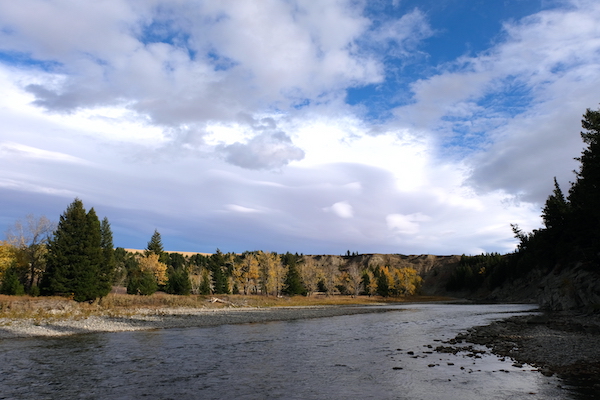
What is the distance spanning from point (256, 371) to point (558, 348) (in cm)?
1821

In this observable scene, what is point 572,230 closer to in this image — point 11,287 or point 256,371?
point 256,371

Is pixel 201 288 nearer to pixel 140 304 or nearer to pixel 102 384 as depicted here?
pixel 140 304

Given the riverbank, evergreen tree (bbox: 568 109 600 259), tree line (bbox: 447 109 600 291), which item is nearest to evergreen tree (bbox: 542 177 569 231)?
tree line (bbox: 447 109 600 291)

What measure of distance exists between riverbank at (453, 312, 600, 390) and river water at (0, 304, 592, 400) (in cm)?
123

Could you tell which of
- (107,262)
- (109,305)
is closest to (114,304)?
(109,305)

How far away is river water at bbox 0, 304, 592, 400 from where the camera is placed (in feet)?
47.4

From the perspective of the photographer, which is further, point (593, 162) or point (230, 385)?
point (593, 162)

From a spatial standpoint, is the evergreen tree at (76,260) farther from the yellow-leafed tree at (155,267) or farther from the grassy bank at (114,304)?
the yellow-leafed tree at (155,267)

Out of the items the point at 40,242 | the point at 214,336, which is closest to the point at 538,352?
the point at 214,336

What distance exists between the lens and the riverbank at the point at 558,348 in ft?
54.4

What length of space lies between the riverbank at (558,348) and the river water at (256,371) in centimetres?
123

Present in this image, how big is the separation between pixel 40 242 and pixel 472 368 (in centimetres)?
8043

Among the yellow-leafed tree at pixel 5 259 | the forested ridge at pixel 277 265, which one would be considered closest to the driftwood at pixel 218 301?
the forested ridge at pixel 277 265

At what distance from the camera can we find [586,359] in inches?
738
